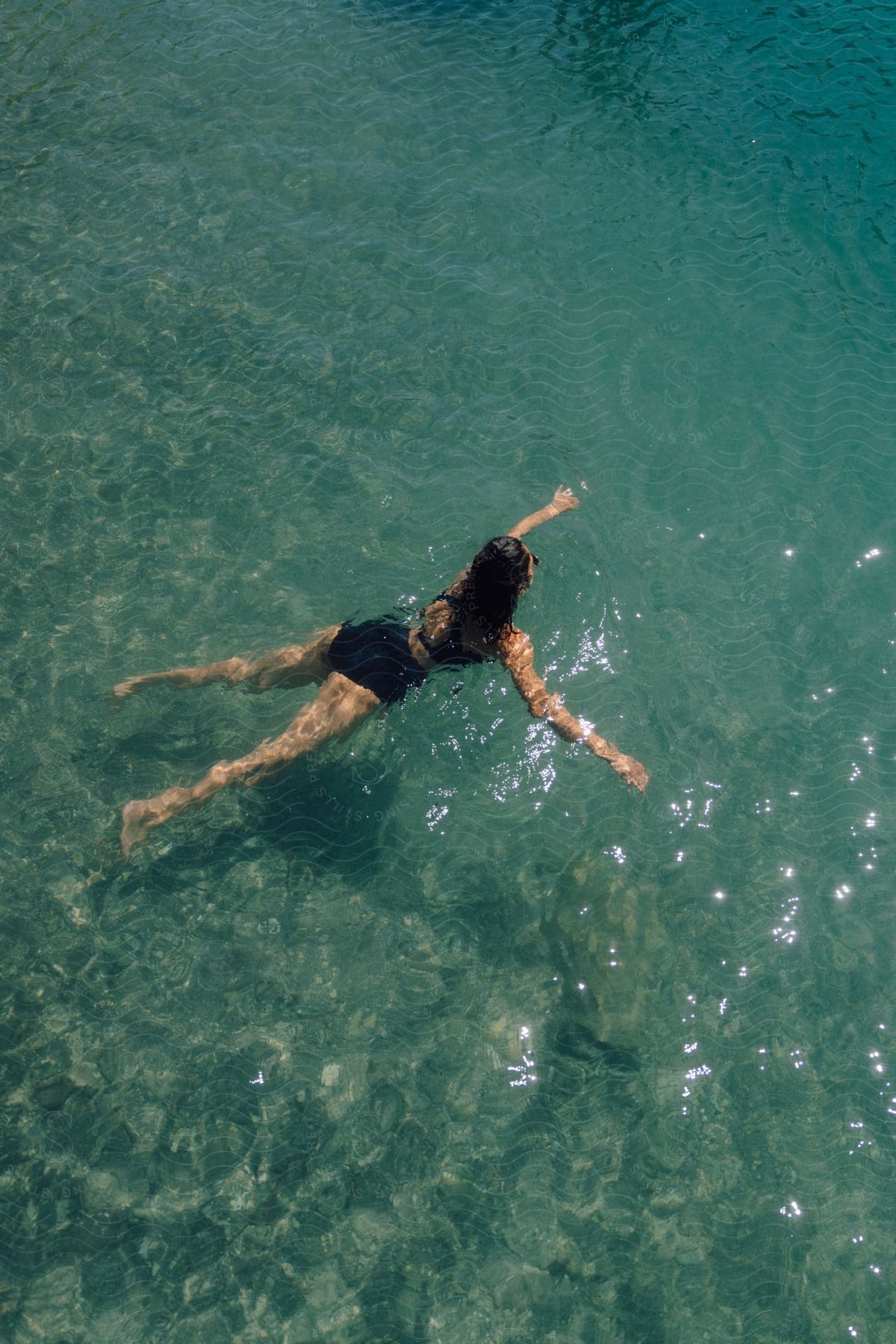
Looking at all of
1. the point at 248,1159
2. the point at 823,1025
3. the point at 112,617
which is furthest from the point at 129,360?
the point at 823,1025

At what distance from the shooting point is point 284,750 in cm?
723

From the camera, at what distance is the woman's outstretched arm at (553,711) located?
20.2 feet

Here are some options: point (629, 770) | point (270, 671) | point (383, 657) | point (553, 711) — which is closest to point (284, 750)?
point (270, 671)

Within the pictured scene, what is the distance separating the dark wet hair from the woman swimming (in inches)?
0.5

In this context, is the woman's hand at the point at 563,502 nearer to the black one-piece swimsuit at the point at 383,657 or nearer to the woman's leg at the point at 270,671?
the black one-piece swimsuit at the point at 383,657

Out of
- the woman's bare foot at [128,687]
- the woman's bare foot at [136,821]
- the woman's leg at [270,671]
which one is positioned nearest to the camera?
the woman's bare foot at [136,821]

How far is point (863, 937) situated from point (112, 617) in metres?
6.46

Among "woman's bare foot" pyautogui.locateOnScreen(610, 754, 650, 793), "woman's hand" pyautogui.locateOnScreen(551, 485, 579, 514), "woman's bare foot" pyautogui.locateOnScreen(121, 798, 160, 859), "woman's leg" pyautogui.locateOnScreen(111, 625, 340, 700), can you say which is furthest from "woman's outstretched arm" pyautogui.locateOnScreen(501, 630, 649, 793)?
"woman's bare foot" pyautogui.locateOnScreen(121, 798, 160, 859)

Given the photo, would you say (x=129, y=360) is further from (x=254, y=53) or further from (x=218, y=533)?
(x=254, y=53)

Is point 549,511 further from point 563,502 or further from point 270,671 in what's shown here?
point 270,671

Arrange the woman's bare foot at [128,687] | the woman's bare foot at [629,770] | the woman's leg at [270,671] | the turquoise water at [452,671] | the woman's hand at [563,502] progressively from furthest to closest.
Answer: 1. the woman's hand at [563,502]
2. the woman's bare foot at [128,687]
3. the woman's leg at [270,671]
4. the turquoise water at [452,671]
5. the woman's bare foot at [629,770]

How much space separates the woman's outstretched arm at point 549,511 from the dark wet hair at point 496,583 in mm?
991

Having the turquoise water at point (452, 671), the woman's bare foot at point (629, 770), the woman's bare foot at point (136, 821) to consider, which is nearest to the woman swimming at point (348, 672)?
the woman's bare foot at point (136, 821)

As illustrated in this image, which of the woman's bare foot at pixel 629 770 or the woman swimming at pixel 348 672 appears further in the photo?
the woman swimming at pixel 348 672
